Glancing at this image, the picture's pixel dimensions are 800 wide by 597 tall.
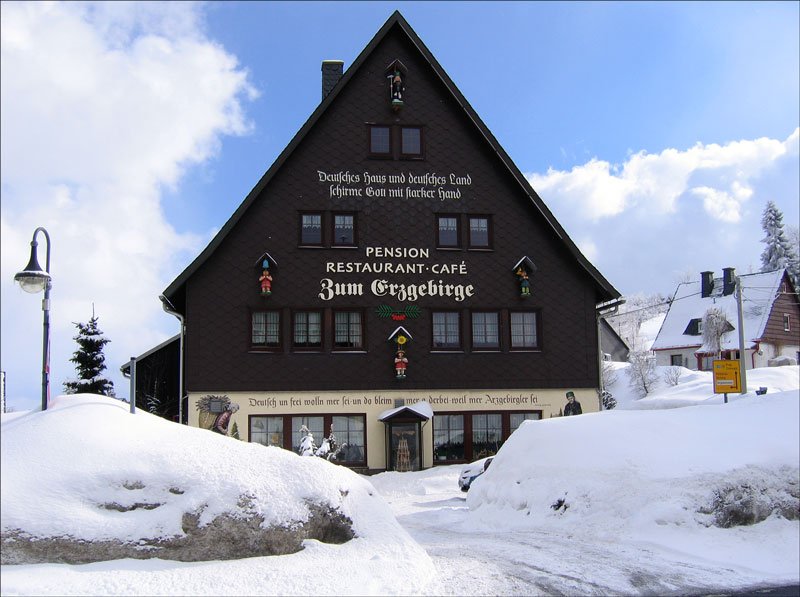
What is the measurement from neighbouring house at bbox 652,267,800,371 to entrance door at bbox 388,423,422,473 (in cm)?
3672

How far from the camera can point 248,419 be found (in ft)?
82.1

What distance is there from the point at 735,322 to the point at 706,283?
7633 mm

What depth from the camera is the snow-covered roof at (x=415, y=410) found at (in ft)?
81.7

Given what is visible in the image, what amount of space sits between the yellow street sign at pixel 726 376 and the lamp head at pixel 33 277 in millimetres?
14383

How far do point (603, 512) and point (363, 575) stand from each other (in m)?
4.96

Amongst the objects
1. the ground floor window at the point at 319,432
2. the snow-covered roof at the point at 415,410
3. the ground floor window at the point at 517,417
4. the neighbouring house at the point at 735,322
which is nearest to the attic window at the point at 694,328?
the neighbouring house at the point at 735,322

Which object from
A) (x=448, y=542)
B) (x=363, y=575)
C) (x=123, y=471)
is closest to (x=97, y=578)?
(x=123, y=471)

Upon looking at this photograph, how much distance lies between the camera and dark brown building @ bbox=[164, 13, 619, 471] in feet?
82.7

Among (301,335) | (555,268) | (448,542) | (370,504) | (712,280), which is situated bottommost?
(448,542)

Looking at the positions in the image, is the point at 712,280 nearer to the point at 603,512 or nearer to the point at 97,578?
the point at 603,512

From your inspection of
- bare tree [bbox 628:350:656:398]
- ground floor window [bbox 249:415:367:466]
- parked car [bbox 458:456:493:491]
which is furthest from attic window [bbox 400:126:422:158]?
bare tree [bbox 628:350:656:398]

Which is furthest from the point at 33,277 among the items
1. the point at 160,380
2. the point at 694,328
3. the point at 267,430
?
the point at 694,328

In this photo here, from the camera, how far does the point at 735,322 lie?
60969 millimetres

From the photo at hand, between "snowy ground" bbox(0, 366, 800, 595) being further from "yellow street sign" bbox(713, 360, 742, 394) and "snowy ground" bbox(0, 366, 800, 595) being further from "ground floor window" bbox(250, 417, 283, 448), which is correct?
"ground floor window" bbox(250, 417, 283, 448)
